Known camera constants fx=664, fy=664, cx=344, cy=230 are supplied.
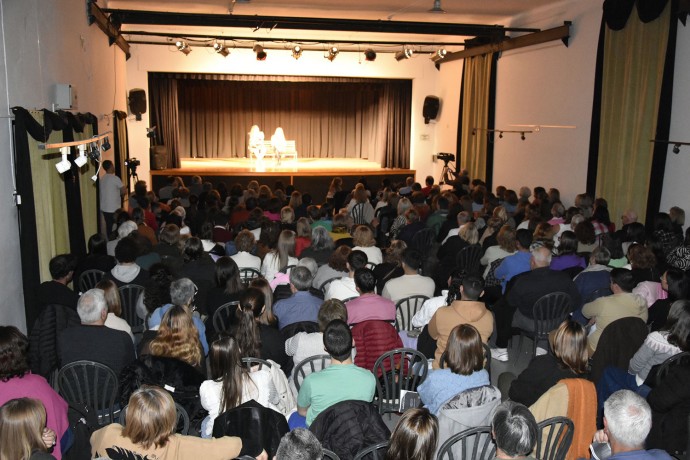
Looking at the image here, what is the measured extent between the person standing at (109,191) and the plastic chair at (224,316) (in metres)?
5.58

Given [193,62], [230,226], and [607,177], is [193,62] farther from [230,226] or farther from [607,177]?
[607,177]

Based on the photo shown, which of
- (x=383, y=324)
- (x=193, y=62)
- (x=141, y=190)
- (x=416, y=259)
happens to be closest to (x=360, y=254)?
(x=416, y=259)

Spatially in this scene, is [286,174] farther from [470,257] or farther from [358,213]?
[470,257]

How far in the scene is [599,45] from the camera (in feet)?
34.4

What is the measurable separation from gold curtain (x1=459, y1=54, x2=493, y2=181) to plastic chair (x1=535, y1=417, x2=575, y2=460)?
11.8m

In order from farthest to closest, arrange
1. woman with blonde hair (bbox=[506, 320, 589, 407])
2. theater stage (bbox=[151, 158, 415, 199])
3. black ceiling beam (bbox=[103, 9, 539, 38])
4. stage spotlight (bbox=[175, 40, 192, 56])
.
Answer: theater stage (bbox=[151, 158, 415, 199])
stage spotlight (bbox=[175, 40, 192, 56])
black ceiling beam (bbox=[103, 9, 539, 38])
woman with blonde hair (bbox=[506, 320, 589, 407])

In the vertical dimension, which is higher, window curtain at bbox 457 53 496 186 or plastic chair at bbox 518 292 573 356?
window curtain at bbox 457 53 496 186

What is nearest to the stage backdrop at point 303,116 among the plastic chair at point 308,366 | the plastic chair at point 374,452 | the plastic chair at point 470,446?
the plastic chair at point 308,366

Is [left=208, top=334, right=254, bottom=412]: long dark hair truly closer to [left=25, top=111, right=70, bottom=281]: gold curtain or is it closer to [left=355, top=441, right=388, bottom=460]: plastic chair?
[left=355, top=441, right=388, bottom=460]: plastic chair

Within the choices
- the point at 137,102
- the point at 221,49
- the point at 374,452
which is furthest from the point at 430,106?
the point at 374,452

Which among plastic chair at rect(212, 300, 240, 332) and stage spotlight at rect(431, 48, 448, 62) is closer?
plastic chair at rect(212, 300, 240, 332)

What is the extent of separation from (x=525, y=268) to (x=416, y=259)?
1.37 m

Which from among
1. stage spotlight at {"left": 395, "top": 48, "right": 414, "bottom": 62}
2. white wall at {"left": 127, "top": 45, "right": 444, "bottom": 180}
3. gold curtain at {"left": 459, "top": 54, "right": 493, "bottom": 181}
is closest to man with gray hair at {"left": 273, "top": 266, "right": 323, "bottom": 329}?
gold curtain at {"left": 459, "top": 54, "right": 493, "bottom": 181}

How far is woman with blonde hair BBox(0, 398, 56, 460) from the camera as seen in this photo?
106 inches
